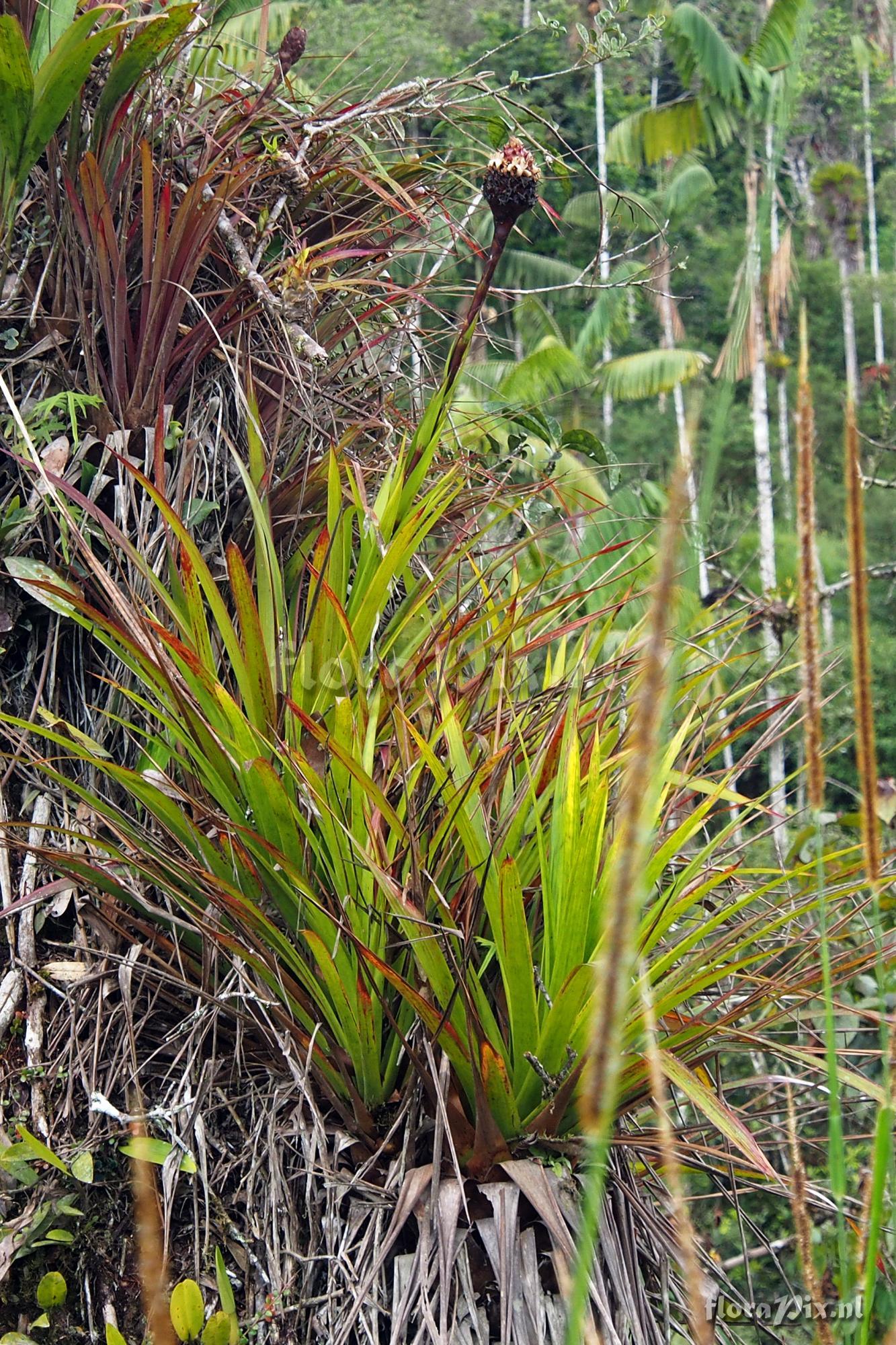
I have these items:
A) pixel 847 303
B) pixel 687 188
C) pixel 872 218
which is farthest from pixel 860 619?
pixel 872 218

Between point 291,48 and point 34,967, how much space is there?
4.68ft

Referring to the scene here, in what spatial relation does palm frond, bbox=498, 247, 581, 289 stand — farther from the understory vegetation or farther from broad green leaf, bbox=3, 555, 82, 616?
broad green leaf, bbox=3, 555, 82, 616

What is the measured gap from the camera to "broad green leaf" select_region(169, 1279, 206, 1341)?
105 centimetres

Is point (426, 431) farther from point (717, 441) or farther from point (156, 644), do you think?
point (717, 441)

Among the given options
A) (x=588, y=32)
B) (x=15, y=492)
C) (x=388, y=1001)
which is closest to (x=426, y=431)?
(x=15, y=492)

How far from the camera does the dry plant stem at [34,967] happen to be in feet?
3.96

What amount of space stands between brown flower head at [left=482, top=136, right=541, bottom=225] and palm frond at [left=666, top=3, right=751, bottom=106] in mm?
13023

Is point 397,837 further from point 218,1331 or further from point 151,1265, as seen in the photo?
point 151,1265

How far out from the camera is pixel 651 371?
530 inches

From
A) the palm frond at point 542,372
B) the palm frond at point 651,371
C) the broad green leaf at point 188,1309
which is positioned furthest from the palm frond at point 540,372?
the broad green leaf at point 188,1309

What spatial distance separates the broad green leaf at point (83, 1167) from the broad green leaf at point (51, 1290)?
0.30 ft

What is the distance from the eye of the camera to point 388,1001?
111 centimetres

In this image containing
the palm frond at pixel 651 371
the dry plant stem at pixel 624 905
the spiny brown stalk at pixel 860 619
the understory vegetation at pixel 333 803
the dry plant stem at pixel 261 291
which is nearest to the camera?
the dry plant stem at pixel 624 905

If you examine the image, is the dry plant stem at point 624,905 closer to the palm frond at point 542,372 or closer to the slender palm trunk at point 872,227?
the palm frond at point 542,372
